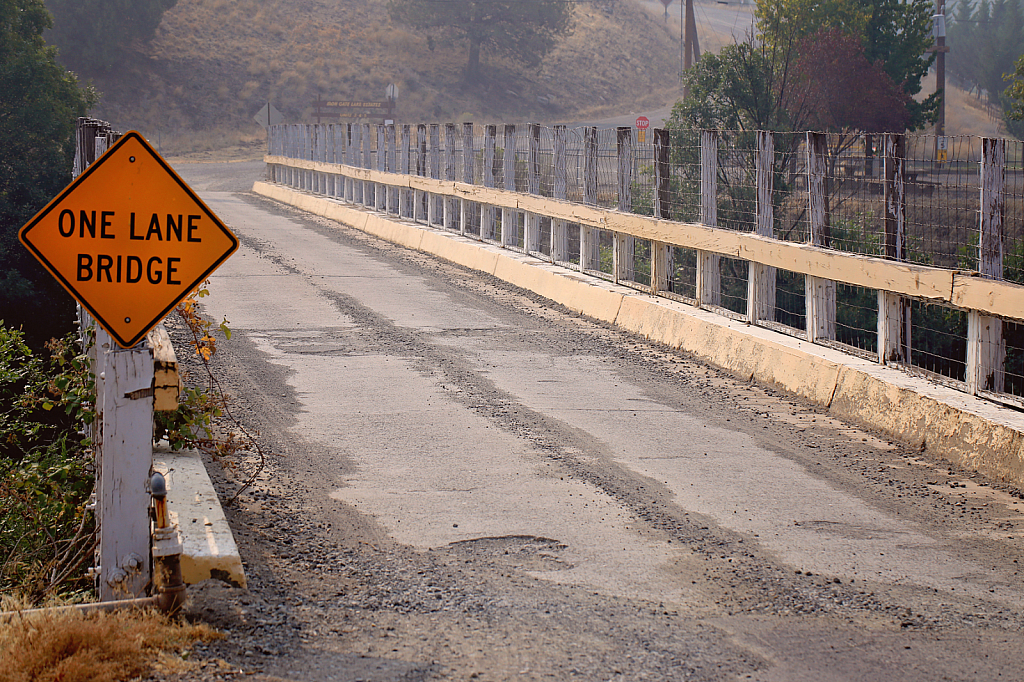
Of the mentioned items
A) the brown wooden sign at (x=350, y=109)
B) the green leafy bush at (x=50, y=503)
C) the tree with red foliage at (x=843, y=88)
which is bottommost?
the green leafy bush at (x=50, y=503)

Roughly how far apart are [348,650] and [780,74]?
39.8m

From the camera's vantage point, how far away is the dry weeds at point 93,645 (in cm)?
404

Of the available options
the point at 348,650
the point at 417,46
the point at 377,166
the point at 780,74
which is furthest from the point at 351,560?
the point at 417,46

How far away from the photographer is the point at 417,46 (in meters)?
102

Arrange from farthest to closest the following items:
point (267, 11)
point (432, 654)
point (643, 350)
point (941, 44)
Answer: point (267, 11) < point (941, 44) < point (643, 350) < point (432, 654)

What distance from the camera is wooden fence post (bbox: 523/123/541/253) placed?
16.5m

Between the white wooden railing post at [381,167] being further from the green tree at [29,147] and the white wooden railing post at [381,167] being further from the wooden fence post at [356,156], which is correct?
the green tree at [29,147]

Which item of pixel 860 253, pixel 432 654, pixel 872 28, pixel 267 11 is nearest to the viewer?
pixel 432 654

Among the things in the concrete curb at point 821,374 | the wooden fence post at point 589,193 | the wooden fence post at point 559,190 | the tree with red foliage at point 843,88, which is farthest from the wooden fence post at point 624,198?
the tree with red foliage at point 843,88

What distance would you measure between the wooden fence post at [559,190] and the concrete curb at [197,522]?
955 centimetres

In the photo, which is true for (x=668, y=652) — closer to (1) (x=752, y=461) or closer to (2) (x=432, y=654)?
(2) (x=432, y=654)

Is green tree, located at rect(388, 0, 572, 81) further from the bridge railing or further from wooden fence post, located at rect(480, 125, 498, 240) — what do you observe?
wooden fence post, located at rect(480, 125, 498, 240)

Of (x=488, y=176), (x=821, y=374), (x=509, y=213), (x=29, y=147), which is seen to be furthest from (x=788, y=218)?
(x=29, y=147)

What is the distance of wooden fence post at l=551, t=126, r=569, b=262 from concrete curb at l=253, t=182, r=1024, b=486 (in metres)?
0.26
